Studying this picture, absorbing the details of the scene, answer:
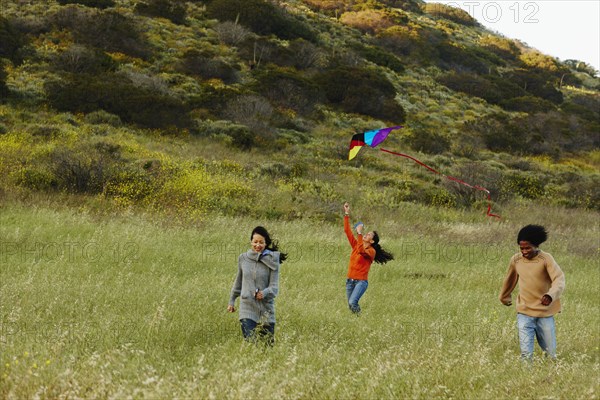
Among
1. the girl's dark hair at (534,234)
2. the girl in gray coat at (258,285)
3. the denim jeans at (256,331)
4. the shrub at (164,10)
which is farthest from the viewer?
the shrub at (164,10)

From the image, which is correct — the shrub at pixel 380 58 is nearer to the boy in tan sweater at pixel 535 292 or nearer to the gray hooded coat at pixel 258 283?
the boy in tan sweater at pixel 535 292

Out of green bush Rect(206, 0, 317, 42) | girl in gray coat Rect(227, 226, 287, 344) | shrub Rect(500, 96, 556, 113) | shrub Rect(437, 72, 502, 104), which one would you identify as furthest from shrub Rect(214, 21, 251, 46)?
girl in gray coat Rect(227, 226, 287, 344)

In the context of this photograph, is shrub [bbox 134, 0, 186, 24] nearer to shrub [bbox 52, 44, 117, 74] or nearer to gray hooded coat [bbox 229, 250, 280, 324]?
shrub [bbox 52, 44, 117, 74]

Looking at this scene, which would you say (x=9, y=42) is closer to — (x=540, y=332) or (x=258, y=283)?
(x=258, y=283)

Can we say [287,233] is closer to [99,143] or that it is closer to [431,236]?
[431,236]

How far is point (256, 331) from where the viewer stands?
209 inches

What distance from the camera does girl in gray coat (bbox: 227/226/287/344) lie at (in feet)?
17.8

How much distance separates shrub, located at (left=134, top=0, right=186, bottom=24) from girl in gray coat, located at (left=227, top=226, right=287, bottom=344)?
3631 centimetres

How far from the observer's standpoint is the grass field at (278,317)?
3.81 m

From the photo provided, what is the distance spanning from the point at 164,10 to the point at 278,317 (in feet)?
121

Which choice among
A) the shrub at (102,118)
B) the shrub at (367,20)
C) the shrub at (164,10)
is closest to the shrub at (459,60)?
the shrub at (367,20)

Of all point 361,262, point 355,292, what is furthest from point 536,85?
point 355,292

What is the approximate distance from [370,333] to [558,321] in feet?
12.2

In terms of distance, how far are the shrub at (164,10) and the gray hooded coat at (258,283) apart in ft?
119
